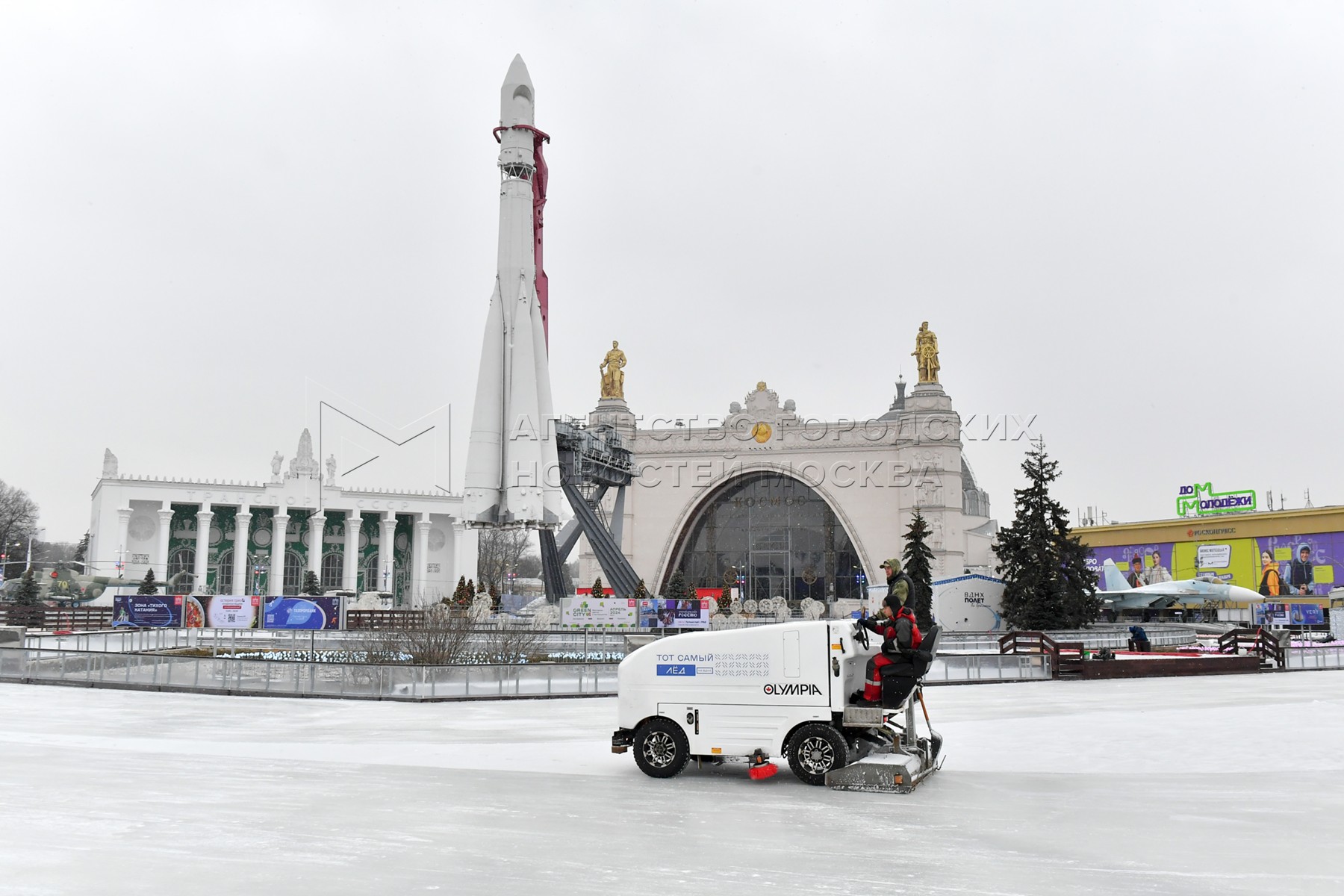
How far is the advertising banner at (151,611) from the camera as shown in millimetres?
35812

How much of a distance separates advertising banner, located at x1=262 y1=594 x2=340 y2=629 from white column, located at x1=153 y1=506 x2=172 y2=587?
39.8m

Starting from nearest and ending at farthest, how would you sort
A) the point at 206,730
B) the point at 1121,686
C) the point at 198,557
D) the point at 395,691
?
the point at 206,730, the point at 395,691, the point at 1121,686, the point at 198,557

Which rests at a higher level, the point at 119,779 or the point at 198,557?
the point at 198,557

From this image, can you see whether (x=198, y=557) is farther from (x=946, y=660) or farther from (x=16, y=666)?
(x=946, y=660)

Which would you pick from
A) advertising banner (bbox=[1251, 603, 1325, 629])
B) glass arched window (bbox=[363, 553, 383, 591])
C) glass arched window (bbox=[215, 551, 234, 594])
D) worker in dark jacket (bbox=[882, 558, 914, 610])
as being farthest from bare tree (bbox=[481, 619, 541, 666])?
glass arched window (bbox=[363, 553, 383, 591])

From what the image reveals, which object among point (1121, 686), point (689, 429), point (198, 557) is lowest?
point (1121, 686)

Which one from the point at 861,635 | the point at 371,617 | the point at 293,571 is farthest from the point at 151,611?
the point at 293,571

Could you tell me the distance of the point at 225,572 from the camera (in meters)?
76.1

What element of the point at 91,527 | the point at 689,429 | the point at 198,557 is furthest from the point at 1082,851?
the point at 91,527

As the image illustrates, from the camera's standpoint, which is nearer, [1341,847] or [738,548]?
[1341,847]

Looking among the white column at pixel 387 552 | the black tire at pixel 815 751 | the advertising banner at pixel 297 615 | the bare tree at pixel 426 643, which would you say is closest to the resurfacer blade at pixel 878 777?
the black tire at pixel 815 751

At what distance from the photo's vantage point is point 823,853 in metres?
7.68

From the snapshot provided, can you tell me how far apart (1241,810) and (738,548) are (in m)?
59.6

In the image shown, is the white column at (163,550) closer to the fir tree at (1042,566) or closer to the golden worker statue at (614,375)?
the golden worker statue at (614,375)
